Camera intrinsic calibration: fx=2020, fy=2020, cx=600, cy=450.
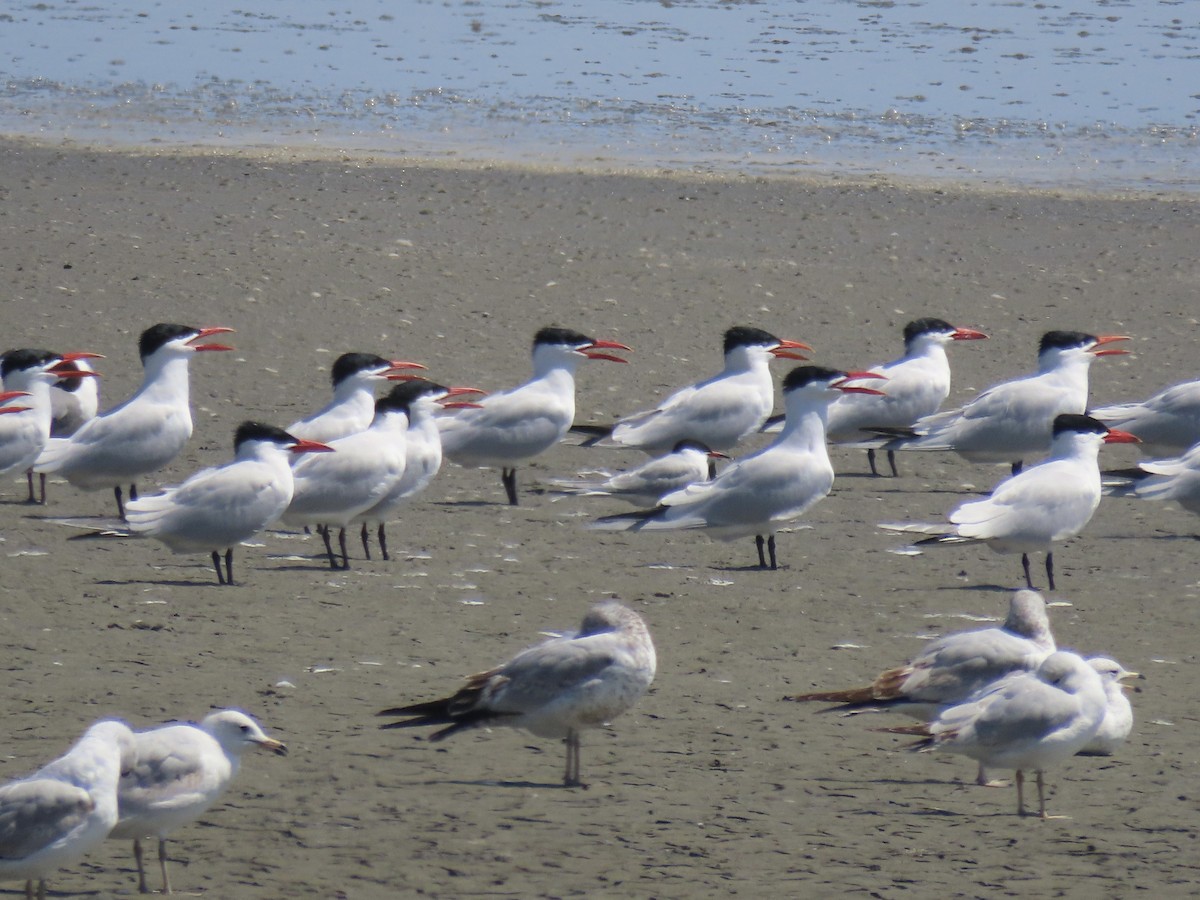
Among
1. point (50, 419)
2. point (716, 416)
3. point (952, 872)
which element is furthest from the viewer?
point (716, 416)

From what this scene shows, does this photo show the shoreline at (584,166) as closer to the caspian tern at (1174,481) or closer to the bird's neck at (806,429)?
the caspian tern at (1174,481)

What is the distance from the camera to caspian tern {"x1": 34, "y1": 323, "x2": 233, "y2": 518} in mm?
8945

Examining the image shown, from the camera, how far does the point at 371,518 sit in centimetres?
866

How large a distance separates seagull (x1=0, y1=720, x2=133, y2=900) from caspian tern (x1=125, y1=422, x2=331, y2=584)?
10.6 ft

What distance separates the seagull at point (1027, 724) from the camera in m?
5.61

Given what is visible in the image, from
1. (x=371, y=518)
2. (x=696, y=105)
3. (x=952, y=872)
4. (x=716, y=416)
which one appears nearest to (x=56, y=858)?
(x=952, y=872)

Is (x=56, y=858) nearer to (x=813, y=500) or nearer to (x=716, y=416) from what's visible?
(x=813, y=500)

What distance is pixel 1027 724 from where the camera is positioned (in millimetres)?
5598

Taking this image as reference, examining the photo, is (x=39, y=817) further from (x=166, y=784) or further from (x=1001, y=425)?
(x=1001, y=425)

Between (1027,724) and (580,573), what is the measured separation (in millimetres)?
3169

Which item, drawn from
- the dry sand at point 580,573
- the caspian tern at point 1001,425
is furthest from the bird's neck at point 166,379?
the caspian tern at point 1001,425

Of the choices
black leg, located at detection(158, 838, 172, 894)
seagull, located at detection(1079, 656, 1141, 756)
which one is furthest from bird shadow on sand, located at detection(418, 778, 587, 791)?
seagull, located at detection(1079, 656, 1141, 756)

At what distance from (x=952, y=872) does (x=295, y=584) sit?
11.9 ft

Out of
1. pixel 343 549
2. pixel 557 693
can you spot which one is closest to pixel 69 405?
pixel 343 549
